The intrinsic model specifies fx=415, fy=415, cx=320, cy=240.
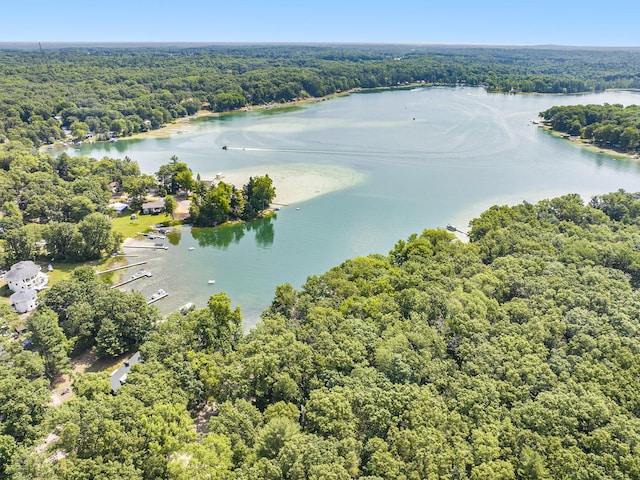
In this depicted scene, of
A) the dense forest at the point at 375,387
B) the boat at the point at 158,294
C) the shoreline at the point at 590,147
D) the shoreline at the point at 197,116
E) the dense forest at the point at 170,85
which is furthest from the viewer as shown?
the shoreline at the point at 197,116

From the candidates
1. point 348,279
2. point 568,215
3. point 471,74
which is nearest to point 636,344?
point 348,279

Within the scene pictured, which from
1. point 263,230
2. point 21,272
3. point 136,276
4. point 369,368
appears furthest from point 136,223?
point 369,368

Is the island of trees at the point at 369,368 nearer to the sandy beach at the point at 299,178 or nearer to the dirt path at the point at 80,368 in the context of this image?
the dirt path at the point at 80,368

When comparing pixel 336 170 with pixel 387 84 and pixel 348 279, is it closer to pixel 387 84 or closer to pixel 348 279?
pixel 348 279

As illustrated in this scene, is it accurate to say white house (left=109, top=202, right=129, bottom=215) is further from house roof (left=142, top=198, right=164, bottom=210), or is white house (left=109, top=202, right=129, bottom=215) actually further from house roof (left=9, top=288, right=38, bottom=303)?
house roof (left=9, top=288, right=38, bottom=303)

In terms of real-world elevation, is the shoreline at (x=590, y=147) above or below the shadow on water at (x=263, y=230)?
above

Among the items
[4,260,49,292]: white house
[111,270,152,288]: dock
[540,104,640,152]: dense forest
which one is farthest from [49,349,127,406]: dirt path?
[540,104,640,152]: dense forest

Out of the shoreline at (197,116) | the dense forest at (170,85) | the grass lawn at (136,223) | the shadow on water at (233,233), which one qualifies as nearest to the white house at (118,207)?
the grass lawn at (136,223)

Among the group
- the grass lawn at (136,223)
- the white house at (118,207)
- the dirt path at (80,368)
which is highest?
the white house at (118,207)
